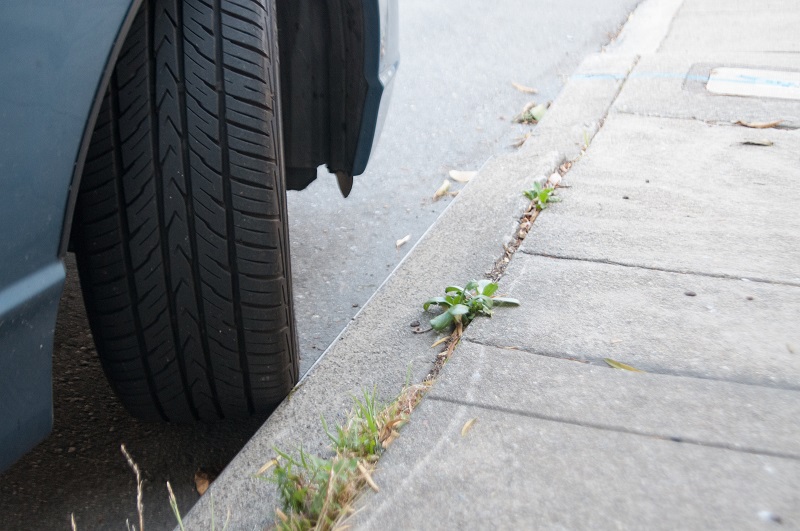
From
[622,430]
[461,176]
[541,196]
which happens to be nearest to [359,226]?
[461,176]

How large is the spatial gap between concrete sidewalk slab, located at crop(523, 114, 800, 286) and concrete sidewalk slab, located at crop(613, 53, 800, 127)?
0.71ft

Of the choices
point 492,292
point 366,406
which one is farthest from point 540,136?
point 366,406

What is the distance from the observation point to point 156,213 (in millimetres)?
1688

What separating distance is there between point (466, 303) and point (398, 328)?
19 cm

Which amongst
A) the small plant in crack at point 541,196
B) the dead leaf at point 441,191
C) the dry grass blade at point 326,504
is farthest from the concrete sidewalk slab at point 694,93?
the dry grass blade at point 326,504

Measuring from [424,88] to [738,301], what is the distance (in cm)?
308

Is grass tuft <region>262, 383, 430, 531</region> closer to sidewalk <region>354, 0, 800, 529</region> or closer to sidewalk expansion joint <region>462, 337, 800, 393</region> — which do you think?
sidewalk <region>354, 0, 800, 529</region>

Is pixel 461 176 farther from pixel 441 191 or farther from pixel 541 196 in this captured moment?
pixel 541 196

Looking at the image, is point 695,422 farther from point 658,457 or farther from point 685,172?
point 685,172

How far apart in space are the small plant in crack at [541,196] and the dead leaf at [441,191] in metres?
0.68

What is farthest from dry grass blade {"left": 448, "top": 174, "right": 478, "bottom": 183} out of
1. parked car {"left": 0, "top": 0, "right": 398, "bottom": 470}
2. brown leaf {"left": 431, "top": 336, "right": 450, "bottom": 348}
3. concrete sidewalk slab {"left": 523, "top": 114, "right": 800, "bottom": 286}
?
parked car {"left": 0, "top": 0, "right": 398, "bottom": 470}

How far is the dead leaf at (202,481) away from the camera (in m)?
1.96

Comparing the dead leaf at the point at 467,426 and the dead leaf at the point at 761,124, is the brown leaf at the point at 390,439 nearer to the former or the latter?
the dead leaf at the point at 467,426

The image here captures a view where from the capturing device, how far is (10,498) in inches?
75.9
